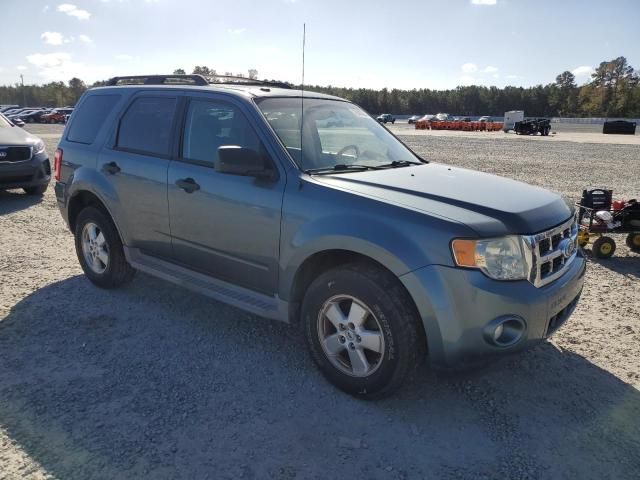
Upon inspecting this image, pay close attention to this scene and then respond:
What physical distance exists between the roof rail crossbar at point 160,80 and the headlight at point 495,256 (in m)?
2.72

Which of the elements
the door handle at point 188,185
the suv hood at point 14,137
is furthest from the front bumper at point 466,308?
the suv hood at point 14,137

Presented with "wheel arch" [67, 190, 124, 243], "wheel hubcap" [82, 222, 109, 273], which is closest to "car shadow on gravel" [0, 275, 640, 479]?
"wheel hubcap" [82, 222, 109, 273]

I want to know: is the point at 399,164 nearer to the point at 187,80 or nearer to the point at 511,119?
the point at 187,80

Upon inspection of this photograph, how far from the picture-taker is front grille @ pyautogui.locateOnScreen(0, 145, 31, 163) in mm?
8742

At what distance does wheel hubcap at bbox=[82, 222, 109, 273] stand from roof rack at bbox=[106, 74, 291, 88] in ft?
4.89

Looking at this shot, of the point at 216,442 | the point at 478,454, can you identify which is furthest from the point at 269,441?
the point at 478,454

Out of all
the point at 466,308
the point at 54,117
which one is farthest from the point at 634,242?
the point at 54,117

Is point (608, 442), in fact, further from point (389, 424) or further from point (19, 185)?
point (19, 185)

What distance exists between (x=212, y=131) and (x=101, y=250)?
6.12 feet

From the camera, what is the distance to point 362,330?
3068mm

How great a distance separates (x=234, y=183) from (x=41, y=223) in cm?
544

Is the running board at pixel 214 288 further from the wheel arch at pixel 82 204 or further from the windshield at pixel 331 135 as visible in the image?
the windshield at pixel 331 135

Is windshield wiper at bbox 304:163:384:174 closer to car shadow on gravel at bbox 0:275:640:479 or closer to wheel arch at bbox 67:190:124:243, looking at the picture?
car shadow on gravel at bbox 0:275:640:479

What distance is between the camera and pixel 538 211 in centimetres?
304
